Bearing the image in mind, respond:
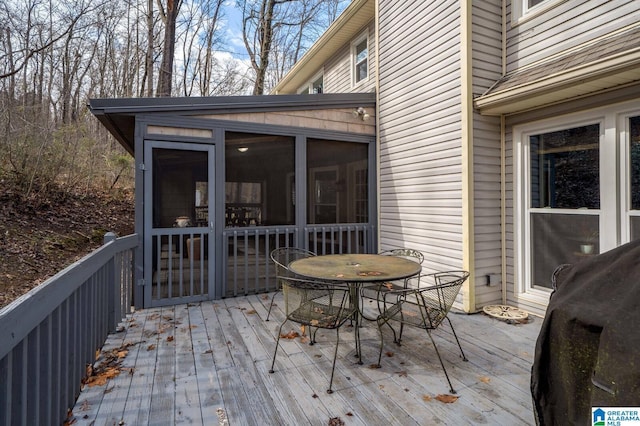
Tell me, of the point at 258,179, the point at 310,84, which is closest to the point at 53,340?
the point at 258,179

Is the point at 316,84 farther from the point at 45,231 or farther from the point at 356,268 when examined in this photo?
the point at 356,268

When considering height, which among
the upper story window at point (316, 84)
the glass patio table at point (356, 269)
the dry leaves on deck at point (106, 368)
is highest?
the upper story window at point (316, 84)

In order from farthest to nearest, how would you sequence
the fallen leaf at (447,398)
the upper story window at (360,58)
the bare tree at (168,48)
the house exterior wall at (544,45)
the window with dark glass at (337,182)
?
the bare tree at (168,48), the upper story window at (360,58), the window with dark glass at (337,182), the house exterior wall at (544,45), the fallen leaf at (447,398)

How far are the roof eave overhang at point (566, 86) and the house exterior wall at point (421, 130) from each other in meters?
0.43

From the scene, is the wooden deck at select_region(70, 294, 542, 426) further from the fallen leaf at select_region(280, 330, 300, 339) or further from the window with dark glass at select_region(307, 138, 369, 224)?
the window with dark glass at select_region(307, 138, 369, 224)

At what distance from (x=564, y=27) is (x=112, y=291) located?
5.34 m

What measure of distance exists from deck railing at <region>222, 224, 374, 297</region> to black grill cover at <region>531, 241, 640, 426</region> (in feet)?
12.4

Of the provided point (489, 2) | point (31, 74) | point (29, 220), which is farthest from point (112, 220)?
point (489, 2)

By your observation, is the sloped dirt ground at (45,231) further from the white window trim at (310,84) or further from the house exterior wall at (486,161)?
the white window trim at (310,84)

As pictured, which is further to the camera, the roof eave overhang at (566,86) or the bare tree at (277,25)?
the bare tree at (277,25)

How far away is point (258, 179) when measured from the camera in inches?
191

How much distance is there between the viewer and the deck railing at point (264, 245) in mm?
4742

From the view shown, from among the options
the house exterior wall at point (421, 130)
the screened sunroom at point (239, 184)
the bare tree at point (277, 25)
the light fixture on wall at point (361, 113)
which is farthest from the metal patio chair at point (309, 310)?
the bare tree at point (277, 25)

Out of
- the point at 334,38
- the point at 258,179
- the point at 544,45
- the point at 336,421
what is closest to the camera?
the point at 336,421
